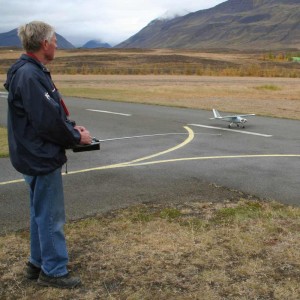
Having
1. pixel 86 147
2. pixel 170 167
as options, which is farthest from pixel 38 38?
pixel 170 167

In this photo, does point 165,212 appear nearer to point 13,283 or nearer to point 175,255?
point 175,255

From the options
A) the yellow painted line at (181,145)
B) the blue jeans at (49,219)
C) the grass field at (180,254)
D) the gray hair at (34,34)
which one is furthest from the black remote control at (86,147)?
the yellow painted line at (181,145)

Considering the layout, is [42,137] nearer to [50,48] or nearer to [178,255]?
[50,48]

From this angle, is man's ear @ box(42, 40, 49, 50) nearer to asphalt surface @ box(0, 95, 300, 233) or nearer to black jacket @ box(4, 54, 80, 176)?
black jacket @ box(4, 54, 80, 176)

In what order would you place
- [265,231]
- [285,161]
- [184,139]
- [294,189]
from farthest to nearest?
1. [184,139]
2. [285,161]
3. [294,189]
4. [265,231]

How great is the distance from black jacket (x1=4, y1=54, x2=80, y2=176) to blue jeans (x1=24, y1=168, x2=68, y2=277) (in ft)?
0.49

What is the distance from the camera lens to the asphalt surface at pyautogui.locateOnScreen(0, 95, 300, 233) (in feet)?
21.7

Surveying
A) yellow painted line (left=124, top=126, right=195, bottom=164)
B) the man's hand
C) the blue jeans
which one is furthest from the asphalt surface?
the man's hand

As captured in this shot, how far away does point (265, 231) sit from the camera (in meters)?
5.24

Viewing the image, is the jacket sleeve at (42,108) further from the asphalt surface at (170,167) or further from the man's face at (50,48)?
the asphalt surface at (170,167)

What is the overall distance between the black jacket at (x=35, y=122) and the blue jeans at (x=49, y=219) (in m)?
0.15

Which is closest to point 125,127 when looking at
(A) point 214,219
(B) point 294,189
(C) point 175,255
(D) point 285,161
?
(D) point 285,161

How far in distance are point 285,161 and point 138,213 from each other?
4.50 m

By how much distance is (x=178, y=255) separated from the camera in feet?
15.1
